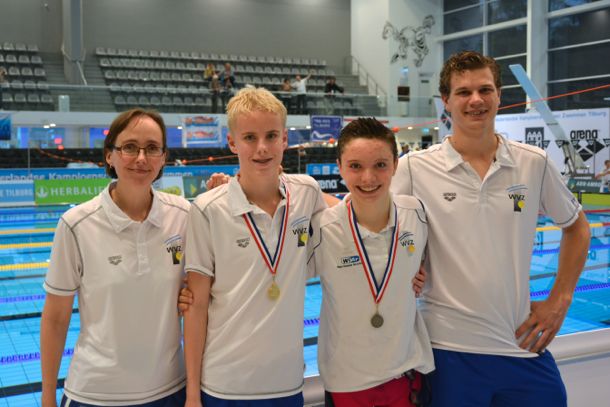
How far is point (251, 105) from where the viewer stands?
1813 millimetres

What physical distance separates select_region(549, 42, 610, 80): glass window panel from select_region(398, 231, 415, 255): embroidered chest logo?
2017 centimetres

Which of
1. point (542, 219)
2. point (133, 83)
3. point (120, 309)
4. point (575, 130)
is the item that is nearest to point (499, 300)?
point (120, 309)

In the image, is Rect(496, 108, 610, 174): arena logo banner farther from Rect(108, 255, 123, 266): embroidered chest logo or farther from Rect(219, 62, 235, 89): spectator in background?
Rect(108, 255, 123, 266): embroidered chest logo

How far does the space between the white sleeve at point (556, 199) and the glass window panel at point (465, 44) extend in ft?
73.8

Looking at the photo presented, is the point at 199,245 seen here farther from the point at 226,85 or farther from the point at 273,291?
the point at 226,85

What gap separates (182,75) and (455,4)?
11668mm

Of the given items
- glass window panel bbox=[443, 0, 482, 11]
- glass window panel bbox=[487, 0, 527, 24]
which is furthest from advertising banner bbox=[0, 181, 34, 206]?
glass window panel bbox=[443, 0, 482, 11]

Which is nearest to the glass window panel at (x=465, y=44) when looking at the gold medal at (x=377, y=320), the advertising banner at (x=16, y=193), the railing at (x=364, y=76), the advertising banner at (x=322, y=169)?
the railing at (x=364, y=76)

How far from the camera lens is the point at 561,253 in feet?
7.09

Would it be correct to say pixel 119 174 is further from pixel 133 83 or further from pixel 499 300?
pixel 133 83

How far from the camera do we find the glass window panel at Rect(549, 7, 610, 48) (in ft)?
62.8

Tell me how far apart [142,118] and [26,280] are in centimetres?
547

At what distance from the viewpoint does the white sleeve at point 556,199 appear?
2066mm

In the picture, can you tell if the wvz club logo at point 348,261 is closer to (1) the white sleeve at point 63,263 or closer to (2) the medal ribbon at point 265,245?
(2) the medal ribbon at point 265,245
